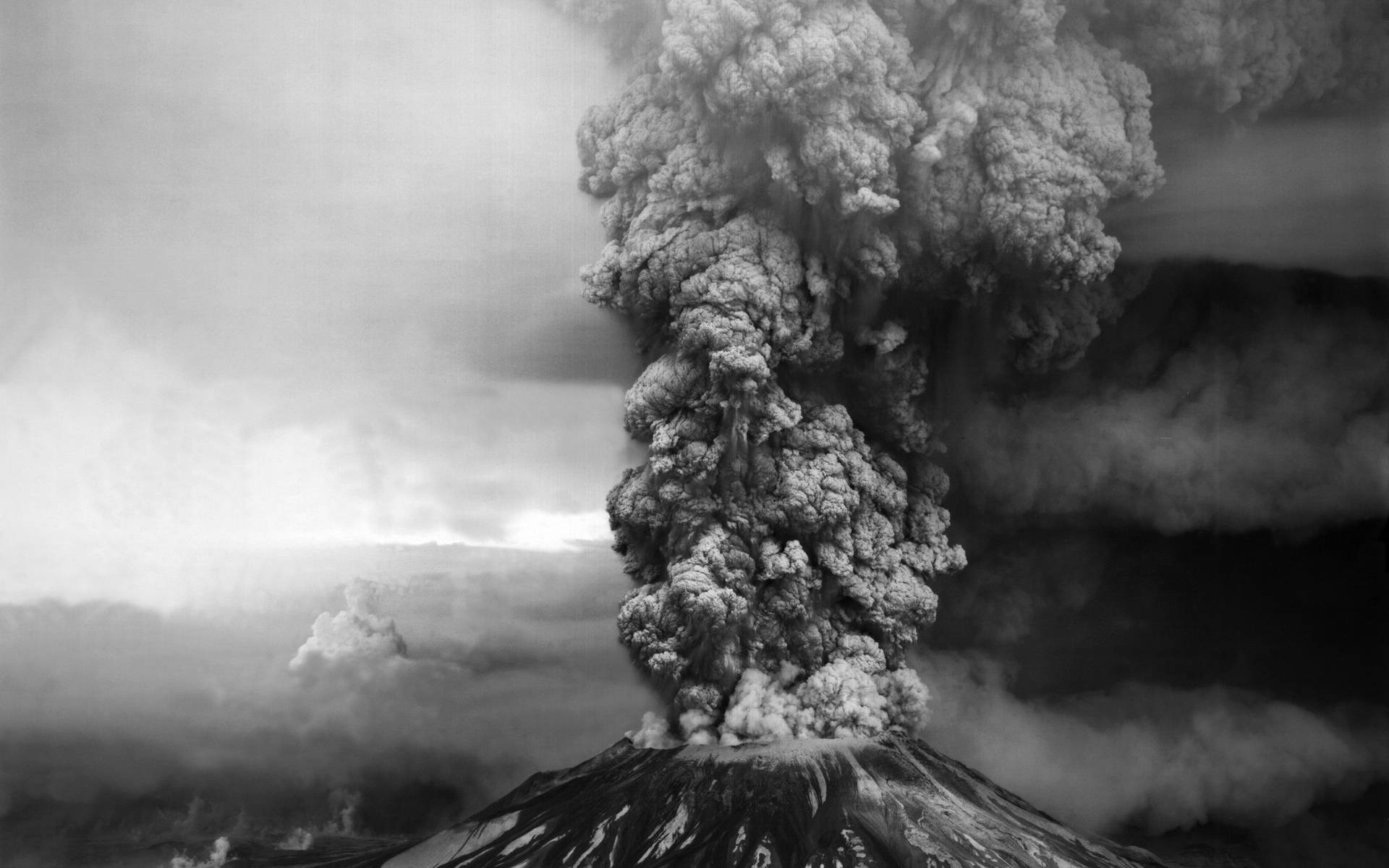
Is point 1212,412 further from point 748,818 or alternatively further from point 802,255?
point 748,818

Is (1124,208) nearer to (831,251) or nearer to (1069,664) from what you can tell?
(831,251)

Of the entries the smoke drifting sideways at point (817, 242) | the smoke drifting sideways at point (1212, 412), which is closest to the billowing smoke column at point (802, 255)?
the smoke drifting sideways at point (817, 242)

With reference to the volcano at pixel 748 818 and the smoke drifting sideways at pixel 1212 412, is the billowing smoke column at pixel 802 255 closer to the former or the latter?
the volcano at pixel 748 818

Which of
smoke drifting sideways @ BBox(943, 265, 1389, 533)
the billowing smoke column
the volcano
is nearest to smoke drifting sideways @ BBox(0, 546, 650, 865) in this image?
the volcano

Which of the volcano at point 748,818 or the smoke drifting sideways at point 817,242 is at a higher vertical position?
the smoke drifting sideways at point 817,242

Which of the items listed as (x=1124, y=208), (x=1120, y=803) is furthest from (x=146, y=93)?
(x=1120, y=803)

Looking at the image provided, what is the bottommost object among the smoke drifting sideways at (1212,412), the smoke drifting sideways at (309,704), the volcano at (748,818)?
the volcano at (748,818)
